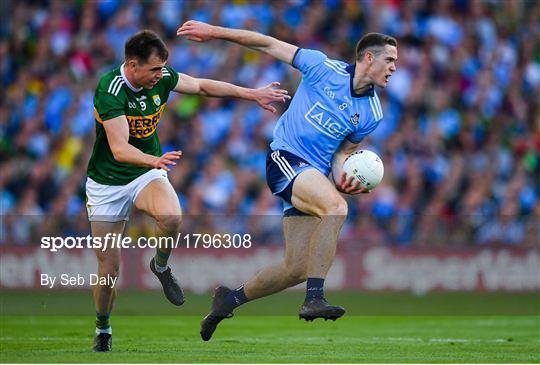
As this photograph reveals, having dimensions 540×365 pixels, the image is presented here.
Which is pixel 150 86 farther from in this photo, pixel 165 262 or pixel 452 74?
pixel 452 74

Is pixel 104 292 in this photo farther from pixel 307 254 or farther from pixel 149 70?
pixel 149 70

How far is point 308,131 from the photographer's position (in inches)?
452

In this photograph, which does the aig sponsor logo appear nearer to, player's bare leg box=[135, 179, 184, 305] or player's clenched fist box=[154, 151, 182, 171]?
player's bare leg box=[135, 179, 184, 305]

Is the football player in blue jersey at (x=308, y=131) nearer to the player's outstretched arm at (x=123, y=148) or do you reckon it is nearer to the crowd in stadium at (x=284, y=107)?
the player's outstretched arm at (x=123, y=148)

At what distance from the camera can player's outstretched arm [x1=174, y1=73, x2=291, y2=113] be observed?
1181 centimetres

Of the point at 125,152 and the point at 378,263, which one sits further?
the point at 378,263

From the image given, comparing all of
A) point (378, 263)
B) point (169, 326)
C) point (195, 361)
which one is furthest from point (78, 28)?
point (195, 361)

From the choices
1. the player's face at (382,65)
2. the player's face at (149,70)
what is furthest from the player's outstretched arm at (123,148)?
the player's face at (382,65)

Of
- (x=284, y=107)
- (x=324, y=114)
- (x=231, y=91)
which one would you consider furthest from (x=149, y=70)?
(x=284, y=107)

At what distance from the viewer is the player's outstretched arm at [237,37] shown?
11.3 metres

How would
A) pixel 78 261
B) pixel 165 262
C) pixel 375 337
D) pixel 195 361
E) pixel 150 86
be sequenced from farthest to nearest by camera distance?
pixel 78 261 < pixel 375 337 < pixel 165 262 < pixel 150 86 < pixel 195 361

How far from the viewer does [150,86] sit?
1145 centimetres

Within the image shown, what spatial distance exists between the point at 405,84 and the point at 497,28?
105 inches

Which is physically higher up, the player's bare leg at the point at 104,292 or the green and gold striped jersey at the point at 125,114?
the green and gold striped jersey at the point at 125,114
